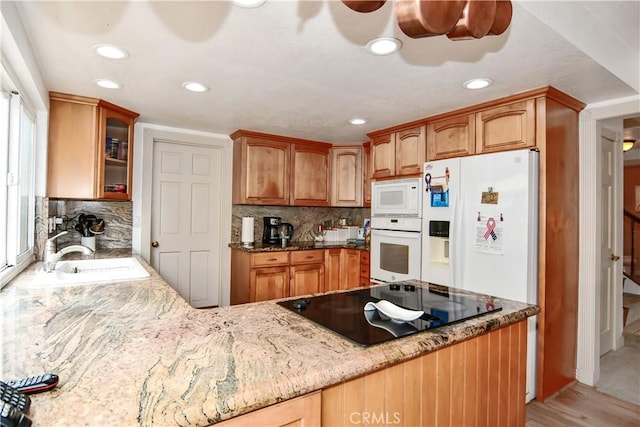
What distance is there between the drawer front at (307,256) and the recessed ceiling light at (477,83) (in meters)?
2.30

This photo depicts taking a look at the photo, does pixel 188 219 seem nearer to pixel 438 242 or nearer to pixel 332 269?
pixel 332 269

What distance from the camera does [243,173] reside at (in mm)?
3688

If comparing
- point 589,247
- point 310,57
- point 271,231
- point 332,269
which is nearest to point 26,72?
point 310,57

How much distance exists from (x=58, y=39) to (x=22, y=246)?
1332 mm

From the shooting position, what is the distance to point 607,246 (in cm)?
298

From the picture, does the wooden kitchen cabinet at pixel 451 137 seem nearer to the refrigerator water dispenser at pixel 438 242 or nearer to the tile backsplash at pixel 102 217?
the refrigerator water dispenser at pixel 438 242

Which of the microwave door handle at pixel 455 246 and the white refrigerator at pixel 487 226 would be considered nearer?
the white refrigerator at pixel 487 226

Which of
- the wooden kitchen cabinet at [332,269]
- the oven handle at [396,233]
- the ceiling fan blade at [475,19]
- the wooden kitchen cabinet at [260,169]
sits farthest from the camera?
the wooden kitchen cabinet at [332,269]

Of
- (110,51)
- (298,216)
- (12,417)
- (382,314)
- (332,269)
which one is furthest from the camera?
(298,216)

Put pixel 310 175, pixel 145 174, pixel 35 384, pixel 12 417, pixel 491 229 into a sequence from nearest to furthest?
pixel 12 417, pixel 35 384, pixel 491 229, pixel 145 174, pixel 310 175

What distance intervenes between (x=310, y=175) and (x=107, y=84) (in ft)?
7.44

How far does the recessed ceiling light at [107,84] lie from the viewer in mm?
2298

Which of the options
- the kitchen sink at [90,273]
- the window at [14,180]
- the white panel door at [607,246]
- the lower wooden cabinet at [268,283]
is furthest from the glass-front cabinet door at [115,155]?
the white panel door at [607,246]

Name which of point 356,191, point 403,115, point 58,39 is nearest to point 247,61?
point 58,39
